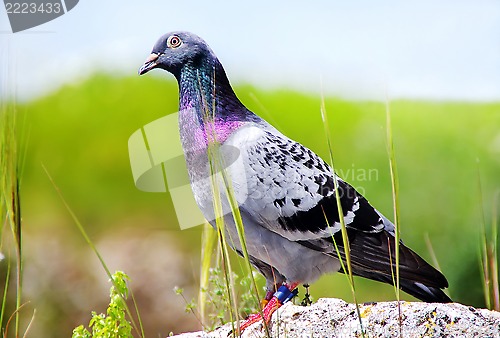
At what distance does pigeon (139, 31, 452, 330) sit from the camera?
2426mm

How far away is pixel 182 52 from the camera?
264 centimetres

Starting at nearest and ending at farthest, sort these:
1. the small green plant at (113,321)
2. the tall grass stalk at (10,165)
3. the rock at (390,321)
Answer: the tall grass stalk at (10,165) → the rock at (390,321) → the small green plant at (113,321)

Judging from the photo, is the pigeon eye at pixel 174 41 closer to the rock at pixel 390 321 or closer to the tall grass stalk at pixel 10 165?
the tall grass stalk at pixel 10 165

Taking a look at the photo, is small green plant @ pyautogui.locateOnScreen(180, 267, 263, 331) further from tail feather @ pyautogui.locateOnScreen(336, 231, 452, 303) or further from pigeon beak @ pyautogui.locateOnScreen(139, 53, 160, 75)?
pigeon beak @ pyautogui.locateOnScreen(139, 53, 160, 75)

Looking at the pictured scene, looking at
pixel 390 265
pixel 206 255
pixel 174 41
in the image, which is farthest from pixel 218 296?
pixel 174 41

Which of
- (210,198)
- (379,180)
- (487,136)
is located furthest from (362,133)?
(210,198)

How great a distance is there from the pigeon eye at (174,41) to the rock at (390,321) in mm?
1300

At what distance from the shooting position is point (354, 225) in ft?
8.36

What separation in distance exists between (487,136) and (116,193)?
3188 millimetres

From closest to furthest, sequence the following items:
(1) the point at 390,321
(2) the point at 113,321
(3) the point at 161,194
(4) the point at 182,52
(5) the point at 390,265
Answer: (1) the point at 390,321 → (2) the point at 113,321 → (5) the point at 390,265 → (4) the point at 182,52 → (3) the point at 161,194

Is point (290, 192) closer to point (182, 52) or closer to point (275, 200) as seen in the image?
point (275, 200)

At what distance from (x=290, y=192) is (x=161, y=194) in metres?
2.58

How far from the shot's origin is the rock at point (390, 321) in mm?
1958

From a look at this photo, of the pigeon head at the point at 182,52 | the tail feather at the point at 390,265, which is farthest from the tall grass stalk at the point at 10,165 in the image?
the tail feather at the point at 390,265
